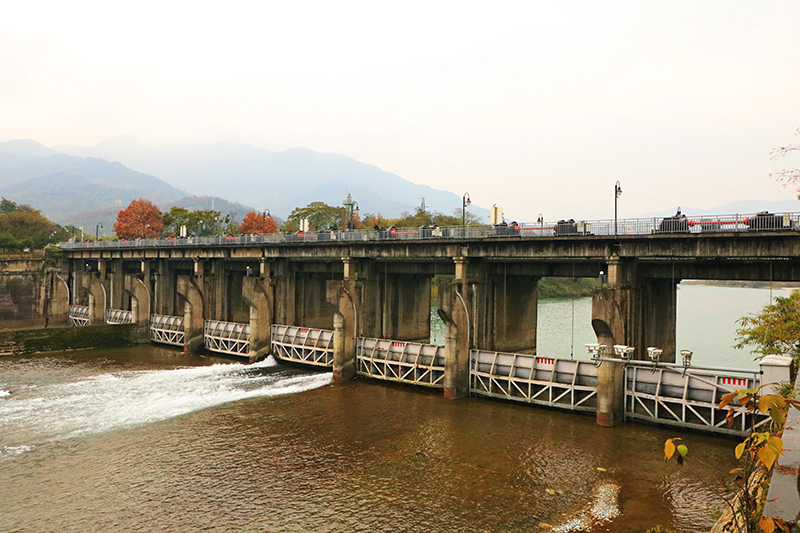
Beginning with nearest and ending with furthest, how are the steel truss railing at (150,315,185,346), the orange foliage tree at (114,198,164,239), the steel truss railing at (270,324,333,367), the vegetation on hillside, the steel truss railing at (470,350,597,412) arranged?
the steel truss railing at (470,350,597,412)
the steel truss railing at (270,324,333,367)
the steel truss railing at (150,315,185,346)
the vegetation on hillside
the orange foliage tree at (114,198,164,239)

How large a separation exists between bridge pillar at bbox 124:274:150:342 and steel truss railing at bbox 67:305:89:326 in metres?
16.2

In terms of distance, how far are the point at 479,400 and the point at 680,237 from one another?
16534 millimetres

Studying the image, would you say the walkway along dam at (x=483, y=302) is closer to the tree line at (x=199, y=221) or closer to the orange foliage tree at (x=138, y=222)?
the tree line at (x=199, y=221)

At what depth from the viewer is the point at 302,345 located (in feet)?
169

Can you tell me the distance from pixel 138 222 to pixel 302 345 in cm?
10330

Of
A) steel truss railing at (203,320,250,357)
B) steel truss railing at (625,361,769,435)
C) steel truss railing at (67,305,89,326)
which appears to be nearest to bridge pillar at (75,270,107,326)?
steel truss railing at (67,305,89,326)

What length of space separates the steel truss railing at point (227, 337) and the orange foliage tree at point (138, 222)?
86.8 meters

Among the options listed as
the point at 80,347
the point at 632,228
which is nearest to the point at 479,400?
the point at 632,228

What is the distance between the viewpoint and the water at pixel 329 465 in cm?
2186

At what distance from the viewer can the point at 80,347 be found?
6075cm

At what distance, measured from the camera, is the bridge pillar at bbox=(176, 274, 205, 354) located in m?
59.4

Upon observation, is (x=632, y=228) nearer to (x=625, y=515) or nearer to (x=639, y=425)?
(x=639, y=425)

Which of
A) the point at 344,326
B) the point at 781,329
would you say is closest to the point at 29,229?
the point at 344,326

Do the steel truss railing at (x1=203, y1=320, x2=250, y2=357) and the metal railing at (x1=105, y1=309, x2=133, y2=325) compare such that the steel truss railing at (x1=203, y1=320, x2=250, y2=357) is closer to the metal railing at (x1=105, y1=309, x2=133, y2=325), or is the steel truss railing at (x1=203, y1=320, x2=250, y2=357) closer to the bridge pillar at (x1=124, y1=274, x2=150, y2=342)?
the bridge pillar at (x1=124, y1=274, x2=150, y2=342)
